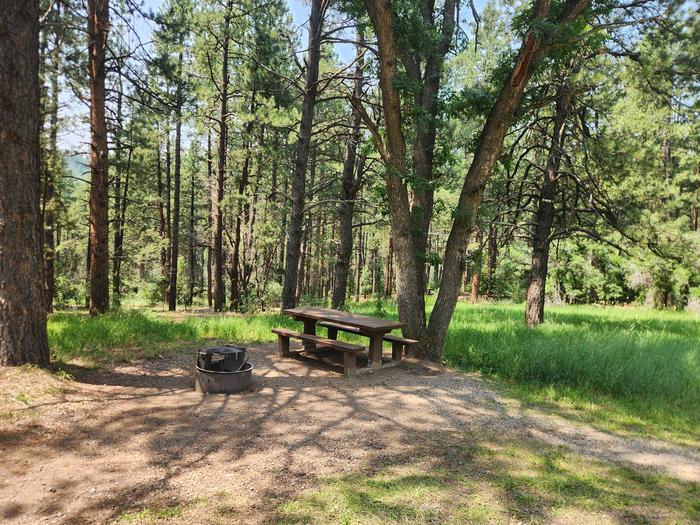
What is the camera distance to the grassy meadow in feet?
17.4

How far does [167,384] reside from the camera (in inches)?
217

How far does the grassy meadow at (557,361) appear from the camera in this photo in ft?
17.4

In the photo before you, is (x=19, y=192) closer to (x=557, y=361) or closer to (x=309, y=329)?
(x=309, y=329)

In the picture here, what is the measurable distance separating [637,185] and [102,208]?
44.8ft

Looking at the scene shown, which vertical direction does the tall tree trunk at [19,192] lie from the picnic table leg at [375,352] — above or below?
above

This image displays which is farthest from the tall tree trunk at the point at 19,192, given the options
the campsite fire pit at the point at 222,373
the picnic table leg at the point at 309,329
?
the picnic table leg at the point at 309,329

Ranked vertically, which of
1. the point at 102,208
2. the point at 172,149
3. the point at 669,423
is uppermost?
the point at 172,149

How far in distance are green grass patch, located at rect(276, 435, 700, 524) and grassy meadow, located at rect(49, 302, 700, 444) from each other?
1498mm

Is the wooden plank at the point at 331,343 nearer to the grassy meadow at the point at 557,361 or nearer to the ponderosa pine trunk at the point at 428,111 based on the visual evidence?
the grassy meadow at the point at 557,361

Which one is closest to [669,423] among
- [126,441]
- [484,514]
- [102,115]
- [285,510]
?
[484,514]

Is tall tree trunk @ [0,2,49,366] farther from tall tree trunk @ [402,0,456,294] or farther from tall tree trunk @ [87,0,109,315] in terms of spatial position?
tall tree trunk @ [402,0,456,294]

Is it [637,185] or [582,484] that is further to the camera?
[637,185]

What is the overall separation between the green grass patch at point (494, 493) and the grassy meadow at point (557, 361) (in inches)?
59.0

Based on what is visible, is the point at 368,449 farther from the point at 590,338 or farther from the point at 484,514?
the point at 590,338
